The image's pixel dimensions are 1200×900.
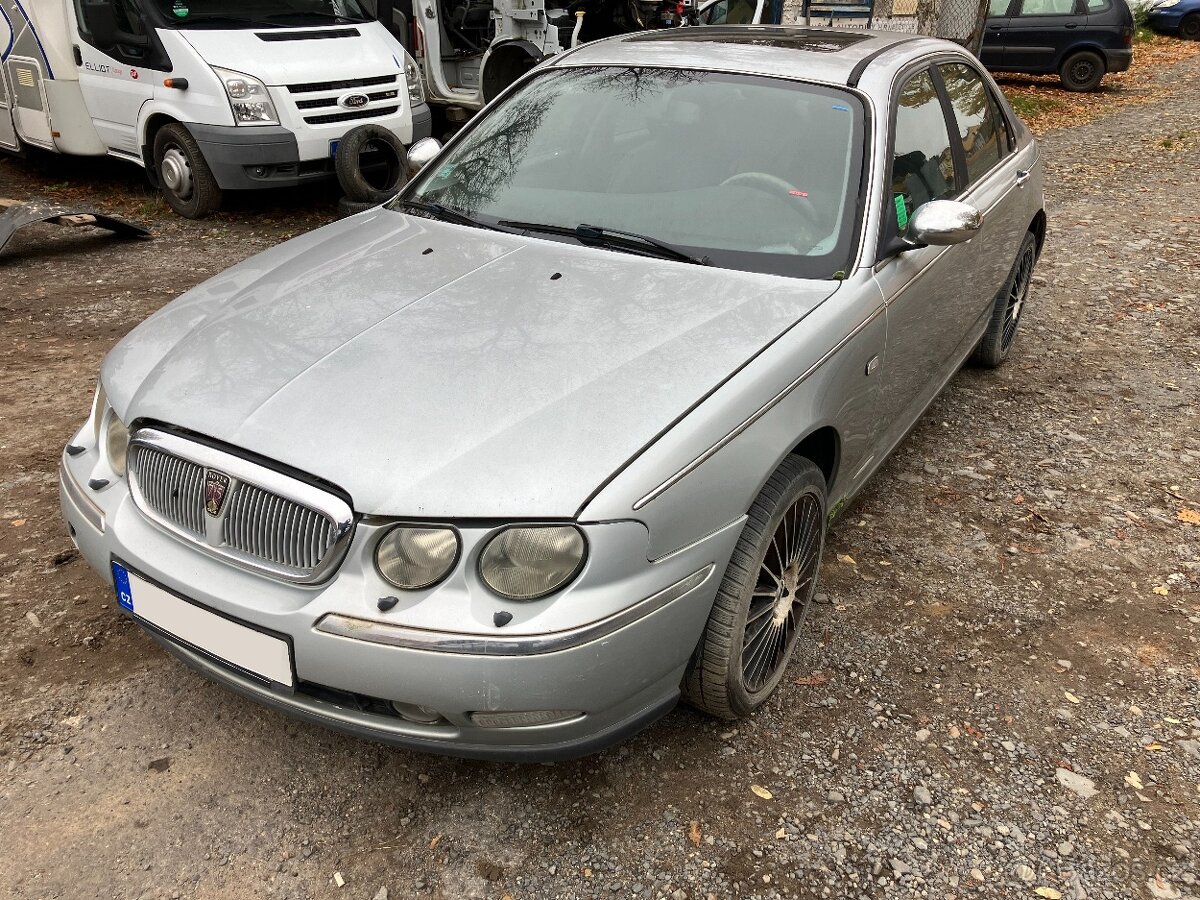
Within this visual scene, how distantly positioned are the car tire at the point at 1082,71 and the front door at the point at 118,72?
510 inches

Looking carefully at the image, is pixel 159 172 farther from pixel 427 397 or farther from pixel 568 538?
pixel 568 538

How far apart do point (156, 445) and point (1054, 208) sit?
26.9 feet

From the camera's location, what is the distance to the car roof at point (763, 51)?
3307 millimetres

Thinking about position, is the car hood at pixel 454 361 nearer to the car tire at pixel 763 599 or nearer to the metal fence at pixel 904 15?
the car tire at pixel 763 599

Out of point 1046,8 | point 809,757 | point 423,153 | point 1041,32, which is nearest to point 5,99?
point 423,153

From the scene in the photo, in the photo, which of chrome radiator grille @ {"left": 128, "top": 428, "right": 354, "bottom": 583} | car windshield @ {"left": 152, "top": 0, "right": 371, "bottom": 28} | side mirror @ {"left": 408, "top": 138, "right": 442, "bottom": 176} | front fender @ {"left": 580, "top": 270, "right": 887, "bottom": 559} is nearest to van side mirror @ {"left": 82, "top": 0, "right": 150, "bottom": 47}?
car windshield @ {"left": 152, "top": 0, "right": 371, "bottom": 28}

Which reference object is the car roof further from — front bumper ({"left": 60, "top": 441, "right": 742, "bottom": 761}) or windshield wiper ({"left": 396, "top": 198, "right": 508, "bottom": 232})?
front bumper ({"left": 60, "top": 441, "right": 742, "bottom": 761})

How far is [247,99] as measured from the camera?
7.11 metres

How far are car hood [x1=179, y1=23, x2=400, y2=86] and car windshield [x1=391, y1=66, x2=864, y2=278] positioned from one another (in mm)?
4382

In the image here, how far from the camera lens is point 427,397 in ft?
7.48

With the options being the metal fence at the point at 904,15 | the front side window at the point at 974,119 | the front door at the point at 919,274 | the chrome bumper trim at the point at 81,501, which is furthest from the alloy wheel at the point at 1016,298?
the metal fence at the point at 904,15

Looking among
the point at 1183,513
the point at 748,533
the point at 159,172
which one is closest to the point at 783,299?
the point at 748,533

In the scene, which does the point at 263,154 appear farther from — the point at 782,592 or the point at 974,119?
the point at 782,592

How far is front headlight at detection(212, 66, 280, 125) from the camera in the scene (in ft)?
23.1
